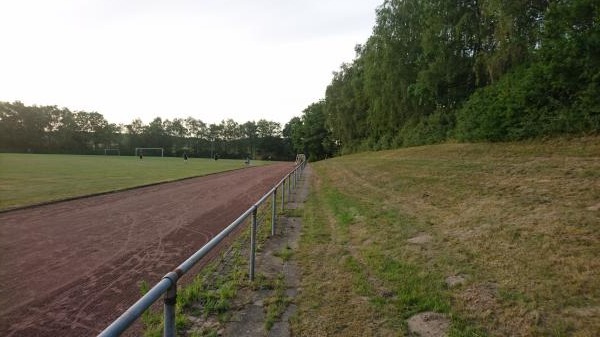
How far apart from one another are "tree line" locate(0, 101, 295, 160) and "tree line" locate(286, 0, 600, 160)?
215 feet

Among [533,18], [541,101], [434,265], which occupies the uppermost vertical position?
[533,18]

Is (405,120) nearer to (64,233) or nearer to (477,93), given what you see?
(477,93)

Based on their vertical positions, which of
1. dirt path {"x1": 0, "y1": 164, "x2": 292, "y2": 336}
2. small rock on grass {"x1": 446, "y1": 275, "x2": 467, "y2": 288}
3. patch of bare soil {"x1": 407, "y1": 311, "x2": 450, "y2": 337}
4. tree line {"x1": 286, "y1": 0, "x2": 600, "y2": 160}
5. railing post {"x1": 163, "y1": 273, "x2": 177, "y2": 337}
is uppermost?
tree line {"x1": 286, "y1": 0, "x2": 600, "y2": 160}

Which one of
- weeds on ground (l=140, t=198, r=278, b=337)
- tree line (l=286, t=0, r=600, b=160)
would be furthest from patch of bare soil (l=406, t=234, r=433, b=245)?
tree line (l=286, t=0, r=600, b=160)

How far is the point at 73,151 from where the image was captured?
90000 millimetres

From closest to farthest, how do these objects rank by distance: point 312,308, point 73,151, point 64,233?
point 312,308, point 64,233, point 73,151

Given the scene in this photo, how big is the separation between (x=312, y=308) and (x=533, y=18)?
1930cm

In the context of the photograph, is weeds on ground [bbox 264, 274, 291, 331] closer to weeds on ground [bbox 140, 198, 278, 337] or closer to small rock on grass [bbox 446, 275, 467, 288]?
weeds on ground [bbox 140, 198, 278, 337]

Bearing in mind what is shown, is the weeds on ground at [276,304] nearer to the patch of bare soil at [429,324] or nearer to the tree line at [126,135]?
the patch of bare soil at [429,324]

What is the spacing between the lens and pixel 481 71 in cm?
2142

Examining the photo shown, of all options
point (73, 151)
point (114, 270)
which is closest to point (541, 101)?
point (114, 270)

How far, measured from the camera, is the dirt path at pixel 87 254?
13.5 feet

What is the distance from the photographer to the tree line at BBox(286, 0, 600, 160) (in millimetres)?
13148

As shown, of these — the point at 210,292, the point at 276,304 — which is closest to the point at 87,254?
the point at 210,292
